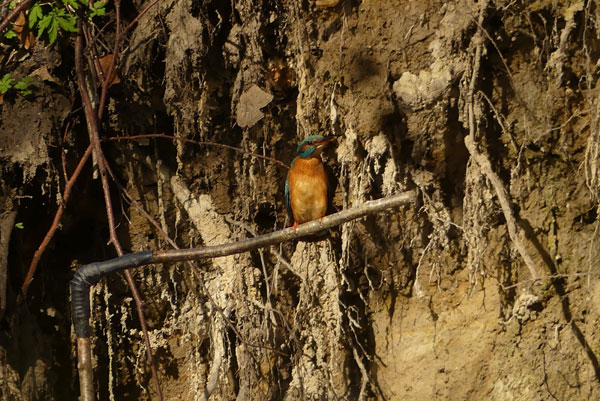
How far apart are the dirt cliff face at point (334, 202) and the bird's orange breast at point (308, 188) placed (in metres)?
0.20

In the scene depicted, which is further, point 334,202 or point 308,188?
point 334,202

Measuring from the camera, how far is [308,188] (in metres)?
3.42

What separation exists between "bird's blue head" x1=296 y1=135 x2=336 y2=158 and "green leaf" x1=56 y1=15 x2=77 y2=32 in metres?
1.29

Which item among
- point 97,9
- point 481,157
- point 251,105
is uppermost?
point 97,9

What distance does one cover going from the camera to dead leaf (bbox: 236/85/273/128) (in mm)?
3580

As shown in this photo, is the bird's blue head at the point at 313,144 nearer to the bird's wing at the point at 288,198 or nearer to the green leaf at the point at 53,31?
the bird's wing at the point at 288,198

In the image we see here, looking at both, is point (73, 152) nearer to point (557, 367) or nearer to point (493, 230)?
point (493, 230)

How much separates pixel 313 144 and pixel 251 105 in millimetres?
434

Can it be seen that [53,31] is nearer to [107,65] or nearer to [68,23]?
[68,23]

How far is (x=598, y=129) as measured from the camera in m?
3.27

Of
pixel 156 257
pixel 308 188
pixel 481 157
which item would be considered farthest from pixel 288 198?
pixel 156 257

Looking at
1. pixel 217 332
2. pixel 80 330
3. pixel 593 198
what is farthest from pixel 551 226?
pixel 80 330

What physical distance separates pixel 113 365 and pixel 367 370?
1.47 metres

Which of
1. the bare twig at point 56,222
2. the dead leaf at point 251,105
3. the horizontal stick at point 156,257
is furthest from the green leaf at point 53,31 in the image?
the horizontal stick at point 156,257
